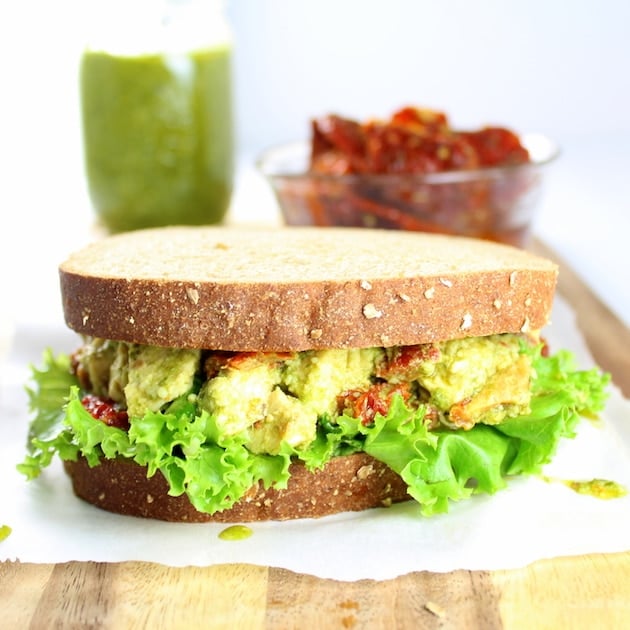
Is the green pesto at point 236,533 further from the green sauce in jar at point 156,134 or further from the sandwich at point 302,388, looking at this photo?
the green sauce in jar at point 156,134

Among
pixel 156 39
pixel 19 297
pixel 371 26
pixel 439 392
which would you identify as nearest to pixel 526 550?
pixel 439 392

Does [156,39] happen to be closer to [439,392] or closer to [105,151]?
[105,151]

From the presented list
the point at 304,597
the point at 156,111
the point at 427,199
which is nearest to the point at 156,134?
the point at 156,111

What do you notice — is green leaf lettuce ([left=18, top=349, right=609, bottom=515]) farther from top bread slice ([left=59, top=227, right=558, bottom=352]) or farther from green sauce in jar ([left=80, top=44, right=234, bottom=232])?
green sauce in jar ([left=80, top=44, right=234, bottom=232])

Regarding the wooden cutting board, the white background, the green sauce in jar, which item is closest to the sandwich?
the wooden cutting board

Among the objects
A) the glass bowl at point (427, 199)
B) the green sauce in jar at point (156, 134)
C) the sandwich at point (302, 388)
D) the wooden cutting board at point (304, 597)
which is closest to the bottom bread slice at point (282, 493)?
the sandwich at point (302, 388)

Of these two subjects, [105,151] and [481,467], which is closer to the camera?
[481,467]

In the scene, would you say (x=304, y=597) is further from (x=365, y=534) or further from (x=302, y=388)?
(x=302, y=388)
